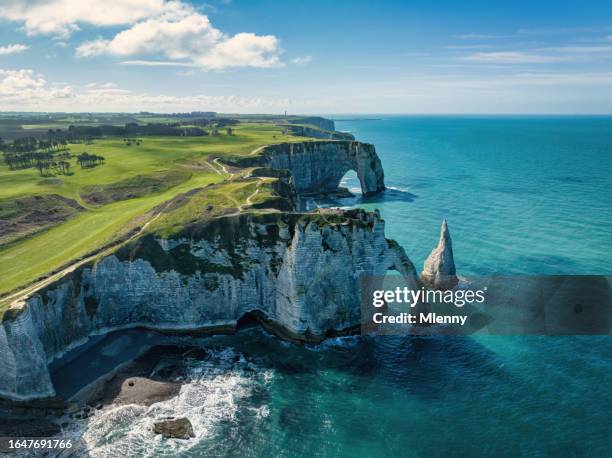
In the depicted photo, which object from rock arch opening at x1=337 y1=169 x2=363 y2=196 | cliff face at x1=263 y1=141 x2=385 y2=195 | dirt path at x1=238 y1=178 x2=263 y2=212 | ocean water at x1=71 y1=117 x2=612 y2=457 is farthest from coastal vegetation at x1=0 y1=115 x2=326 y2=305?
rock arch opening at x1=337 y1=169 x2=363 y2=196

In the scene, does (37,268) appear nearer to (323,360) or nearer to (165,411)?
(165,411)

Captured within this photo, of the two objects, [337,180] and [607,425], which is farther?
[337,180]

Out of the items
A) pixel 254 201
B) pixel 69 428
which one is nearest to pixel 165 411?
pixel 69 428

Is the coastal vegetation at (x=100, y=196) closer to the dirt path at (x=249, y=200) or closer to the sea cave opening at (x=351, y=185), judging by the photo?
the dirt path at (x=249, y=200)

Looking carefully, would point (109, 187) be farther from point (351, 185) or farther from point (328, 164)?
point (351, 185)

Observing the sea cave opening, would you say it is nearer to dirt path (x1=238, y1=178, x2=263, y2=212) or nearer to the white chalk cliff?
dirt path (x1=238, y1=178, x2=263, y2=212)
